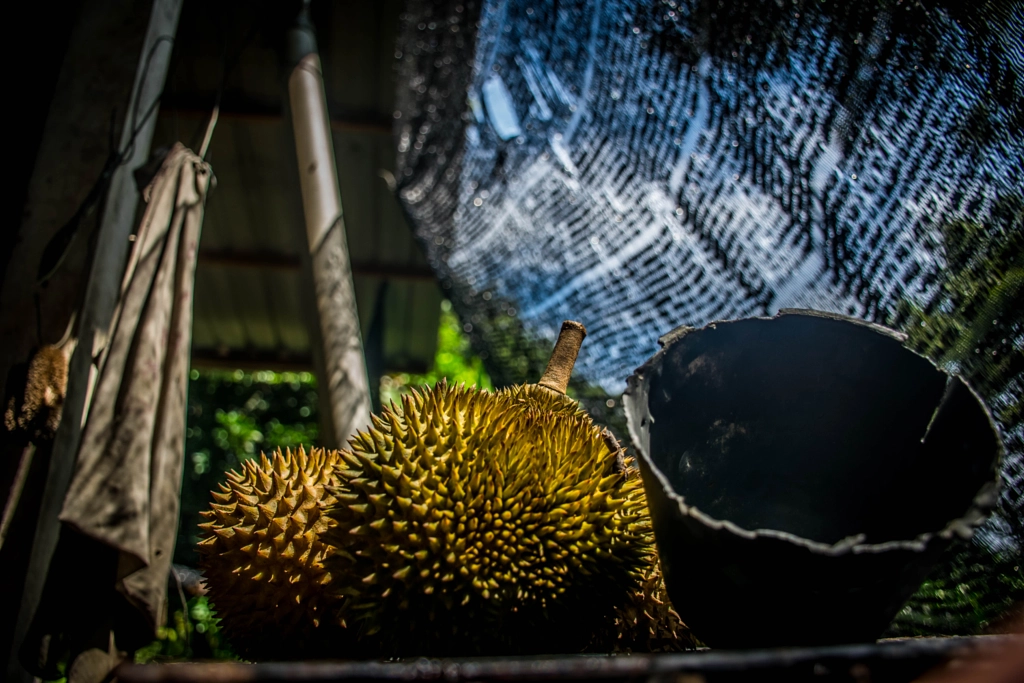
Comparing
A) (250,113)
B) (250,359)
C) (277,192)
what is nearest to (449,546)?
(250,113)

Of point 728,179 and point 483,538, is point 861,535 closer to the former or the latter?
point 483,538

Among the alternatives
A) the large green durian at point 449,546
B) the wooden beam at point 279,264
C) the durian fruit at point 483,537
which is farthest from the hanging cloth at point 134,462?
the wooden beam at point 279,264

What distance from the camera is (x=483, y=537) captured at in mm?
870

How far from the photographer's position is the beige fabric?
1019 millimetres

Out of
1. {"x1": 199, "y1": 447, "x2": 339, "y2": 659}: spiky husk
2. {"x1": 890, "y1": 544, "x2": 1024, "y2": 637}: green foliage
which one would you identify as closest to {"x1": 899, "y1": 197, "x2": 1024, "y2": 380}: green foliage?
{"x1": 890, "y1": 544, "x2": 1024, "y2": 637}: green foliage

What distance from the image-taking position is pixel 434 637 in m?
0.87

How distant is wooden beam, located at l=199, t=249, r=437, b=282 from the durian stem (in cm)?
362

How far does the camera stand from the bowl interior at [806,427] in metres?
0.86

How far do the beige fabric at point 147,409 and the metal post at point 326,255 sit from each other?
0.55 metres

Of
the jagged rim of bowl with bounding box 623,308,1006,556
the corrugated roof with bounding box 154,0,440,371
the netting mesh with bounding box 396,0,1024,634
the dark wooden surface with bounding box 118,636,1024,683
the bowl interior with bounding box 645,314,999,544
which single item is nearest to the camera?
the dark wooden surface with bounding box 118,636,1024,683

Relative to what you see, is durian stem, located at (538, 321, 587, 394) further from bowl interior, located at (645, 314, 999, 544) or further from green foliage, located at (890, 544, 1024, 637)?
green foliage, located at (890, 544, 1024, 637)

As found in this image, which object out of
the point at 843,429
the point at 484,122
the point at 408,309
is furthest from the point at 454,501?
the point at 408,309

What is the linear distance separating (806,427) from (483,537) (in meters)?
0.50

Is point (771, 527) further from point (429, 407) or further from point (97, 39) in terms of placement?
point (97, 39)
